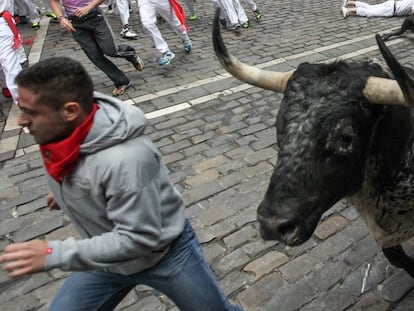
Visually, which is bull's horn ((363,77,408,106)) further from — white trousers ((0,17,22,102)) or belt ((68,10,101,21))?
white trousers ((0,17,22,102))

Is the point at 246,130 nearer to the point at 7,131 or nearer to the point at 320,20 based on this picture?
the point at 7,131

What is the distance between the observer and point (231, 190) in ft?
16.1

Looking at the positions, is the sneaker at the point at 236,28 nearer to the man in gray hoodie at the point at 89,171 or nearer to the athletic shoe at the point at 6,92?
the athletic shoe at the point at 6,92

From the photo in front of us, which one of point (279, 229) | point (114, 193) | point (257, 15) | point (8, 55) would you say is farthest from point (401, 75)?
point (257, 15)

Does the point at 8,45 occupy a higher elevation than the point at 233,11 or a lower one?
higher

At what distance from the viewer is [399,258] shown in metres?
3.47

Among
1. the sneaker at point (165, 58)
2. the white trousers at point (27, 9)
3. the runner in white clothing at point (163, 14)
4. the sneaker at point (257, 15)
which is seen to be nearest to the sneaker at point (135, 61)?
the sneaker at point (165, 58)

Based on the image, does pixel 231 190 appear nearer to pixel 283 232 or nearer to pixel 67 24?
pixel 283 232

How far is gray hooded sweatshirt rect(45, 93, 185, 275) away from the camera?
1.98 m

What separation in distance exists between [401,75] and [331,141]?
0.50 m

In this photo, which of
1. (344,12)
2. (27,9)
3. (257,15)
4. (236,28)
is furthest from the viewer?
(27,9)

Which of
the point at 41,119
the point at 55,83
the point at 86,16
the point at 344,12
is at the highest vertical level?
the point at 55,83

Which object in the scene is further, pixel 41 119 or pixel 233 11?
pixel 233 11

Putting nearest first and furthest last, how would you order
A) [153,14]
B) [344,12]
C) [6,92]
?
1. [6,92]
2. [153,14]
3. [344,12]
